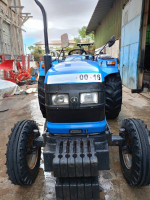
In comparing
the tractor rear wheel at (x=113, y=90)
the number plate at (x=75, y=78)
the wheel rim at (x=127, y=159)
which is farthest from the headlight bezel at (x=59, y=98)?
the tractor rear wheel at (x=113, y=90)

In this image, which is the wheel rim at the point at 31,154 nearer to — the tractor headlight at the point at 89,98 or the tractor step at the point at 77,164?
the tractor step at the point at 77,164

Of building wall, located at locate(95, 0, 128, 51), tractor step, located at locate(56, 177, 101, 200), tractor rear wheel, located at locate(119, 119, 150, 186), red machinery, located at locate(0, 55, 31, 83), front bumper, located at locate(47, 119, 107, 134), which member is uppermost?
building wall, located at locate(95, 0, 128, 51)

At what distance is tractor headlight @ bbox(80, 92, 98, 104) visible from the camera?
5.33 ft

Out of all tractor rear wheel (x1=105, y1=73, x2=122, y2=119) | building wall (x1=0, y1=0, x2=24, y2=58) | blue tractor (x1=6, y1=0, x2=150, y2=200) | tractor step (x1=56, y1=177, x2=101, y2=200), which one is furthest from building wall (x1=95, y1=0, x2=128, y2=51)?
tractor step (x1=56, y1=177, x2=101, y2=200)

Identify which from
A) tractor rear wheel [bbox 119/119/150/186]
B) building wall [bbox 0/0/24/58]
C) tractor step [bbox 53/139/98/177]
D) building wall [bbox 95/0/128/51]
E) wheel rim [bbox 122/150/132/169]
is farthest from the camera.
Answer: building wall [bbox 0/0/24/58]

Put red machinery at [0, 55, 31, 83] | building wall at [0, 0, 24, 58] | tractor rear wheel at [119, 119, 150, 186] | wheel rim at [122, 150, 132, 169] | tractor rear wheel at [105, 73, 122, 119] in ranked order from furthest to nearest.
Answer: building wall at [0, 0, 24, 58], red machinery at [0, 55, 31, 83], tractor rear wheel at [105, 73, 122, 119], wheel rim at [122, 150, 132, 169], tractor rear wheel at [119, 119, 150, 186]

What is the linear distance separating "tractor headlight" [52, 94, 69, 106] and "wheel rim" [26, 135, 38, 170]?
2.08ft

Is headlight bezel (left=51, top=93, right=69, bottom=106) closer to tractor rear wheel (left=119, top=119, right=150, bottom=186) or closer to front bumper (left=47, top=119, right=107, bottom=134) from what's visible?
front bumper (left=47, top=119, right=107, bottom=134)

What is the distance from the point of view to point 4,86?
21.3 feet

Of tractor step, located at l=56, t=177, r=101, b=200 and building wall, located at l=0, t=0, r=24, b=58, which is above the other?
building wall, located at l=0, t=0, r=24, b=58

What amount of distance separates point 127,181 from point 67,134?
0.84 meters

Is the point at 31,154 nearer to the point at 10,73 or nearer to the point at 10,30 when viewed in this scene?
the point at 10,73

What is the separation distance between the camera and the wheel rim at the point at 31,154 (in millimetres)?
1960

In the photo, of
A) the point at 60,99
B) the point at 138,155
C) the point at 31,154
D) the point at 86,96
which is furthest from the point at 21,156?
the point at 138,155
